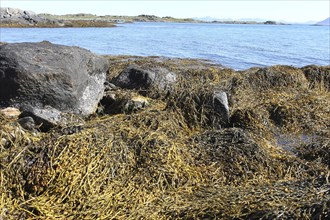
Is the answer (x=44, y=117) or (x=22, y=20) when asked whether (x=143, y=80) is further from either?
(x=22, y=20)

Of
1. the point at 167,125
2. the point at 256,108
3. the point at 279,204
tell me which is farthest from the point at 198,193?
the point at 256,108

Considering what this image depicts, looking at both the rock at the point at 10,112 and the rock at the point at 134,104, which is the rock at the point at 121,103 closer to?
the rock at the point at 134,104

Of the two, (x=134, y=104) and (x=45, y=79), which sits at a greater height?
(x=45, y=79)

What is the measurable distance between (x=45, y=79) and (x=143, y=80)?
244 cm

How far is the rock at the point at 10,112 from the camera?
5.30 m

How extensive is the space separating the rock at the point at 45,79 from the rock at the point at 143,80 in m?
1.38

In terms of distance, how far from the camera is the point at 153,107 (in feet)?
20.8

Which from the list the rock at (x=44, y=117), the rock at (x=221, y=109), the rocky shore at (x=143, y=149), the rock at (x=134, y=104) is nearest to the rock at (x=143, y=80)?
the rocky shore at (x=143, y=149)

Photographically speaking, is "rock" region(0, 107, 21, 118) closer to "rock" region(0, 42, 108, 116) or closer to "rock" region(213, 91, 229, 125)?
"rock" region(0, 42, 108, 116)

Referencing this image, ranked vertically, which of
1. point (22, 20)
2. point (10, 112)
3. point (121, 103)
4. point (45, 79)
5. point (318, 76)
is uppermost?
point (22, 20)

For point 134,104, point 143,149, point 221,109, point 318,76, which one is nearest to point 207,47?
point 318,76

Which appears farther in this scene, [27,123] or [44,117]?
[44,117]

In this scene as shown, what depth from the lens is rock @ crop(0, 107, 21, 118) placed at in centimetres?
530

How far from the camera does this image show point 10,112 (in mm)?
5387
